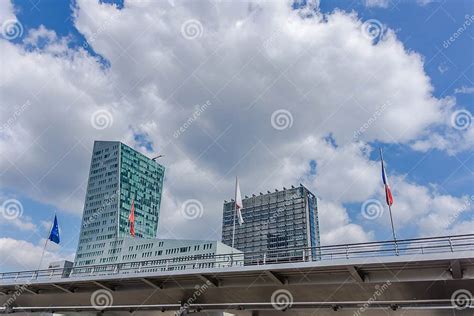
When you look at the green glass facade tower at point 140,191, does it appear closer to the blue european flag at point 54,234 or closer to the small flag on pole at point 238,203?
the blue european flag at point 54,234

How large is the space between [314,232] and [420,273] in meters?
182

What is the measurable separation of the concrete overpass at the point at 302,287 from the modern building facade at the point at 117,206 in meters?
111

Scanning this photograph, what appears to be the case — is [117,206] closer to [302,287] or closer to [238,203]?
[238,203]

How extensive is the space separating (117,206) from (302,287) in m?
156

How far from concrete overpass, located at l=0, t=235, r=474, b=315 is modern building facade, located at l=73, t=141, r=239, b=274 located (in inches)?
4389

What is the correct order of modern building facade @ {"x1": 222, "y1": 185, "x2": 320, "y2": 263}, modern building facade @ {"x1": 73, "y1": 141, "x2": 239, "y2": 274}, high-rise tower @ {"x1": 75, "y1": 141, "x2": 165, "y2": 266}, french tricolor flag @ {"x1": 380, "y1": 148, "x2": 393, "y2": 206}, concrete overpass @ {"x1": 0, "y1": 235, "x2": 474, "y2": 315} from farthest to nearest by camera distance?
modern building facade @ {"x1": 222, "y1": 185, "x2": 320, "y2": 263} → high-rise tower @ {"x1": 75, "y1": 141, "x2": 165, "y2": 266} → modern building facade @ {"x1": 73, "y1": 141, "x2": 239, "y2": 274} → french tricolor flag @ {"x1": 380, "y1": 148, "x2": 393, "y2": 206} → concrete overpass @ {"x1": 0, "y1": 235, "x2": 474, "y2": 315}

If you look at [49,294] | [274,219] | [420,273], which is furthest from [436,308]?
[274,219]

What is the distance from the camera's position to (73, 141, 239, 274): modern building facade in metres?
151

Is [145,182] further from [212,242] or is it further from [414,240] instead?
[414,240]

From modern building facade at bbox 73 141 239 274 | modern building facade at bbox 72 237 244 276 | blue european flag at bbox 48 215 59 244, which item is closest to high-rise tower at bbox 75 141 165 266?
modern building facade at bbox 73 141 239 274

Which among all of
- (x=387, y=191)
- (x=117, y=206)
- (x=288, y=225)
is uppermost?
(x=288, y=225)

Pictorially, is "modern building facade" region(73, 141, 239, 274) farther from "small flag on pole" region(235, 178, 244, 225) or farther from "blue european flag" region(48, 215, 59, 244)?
"small flag on pole" region(235, 178, 244, 225)

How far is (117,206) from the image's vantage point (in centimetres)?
16500

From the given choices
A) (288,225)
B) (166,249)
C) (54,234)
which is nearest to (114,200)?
(166,249)
